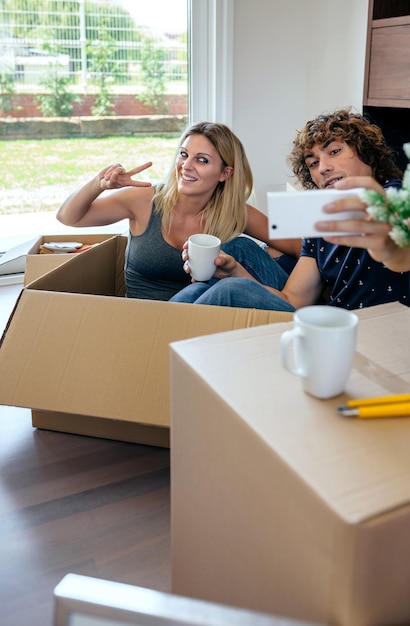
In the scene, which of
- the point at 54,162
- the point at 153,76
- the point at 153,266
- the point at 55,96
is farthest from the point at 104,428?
the point at 153,76

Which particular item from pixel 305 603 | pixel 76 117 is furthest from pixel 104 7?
pixel 305 603

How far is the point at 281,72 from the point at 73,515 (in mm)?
2584

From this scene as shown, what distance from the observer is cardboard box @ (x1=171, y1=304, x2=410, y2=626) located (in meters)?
0.68

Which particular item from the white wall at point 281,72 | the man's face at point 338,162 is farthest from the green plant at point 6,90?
the man's face at point 338,162

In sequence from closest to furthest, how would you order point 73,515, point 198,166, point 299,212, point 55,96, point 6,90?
point 299,212
point 73,515
point 198,166
point 6,90
point 55,96

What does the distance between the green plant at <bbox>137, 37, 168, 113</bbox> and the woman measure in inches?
59.2

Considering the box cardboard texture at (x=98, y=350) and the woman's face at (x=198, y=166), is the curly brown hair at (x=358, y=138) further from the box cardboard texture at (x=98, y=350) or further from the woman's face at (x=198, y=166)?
the box cardboard texture at (x=98, y=350)

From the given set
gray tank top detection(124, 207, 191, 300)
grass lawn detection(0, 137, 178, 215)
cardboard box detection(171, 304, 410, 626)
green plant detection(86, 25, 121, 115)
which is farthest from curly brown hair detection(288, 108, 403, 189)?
green plant detection(86, 25, 121, 115)

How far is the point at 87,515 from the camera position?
161 cm

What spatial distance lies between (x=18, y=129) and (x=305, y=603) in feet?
9.81

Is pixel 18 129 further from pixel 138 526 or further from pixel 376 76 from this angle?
pixel 138 526

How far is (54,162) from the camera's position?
11.3ft

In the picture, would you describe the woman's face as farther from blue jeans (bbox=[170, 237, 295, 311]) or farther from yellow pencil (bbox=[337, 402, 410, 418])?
yellow pencil (bbox=[337, 402, 410, 418])

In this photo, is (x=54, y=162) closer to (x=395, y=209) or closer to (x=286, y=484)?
(x=395, y=209)
